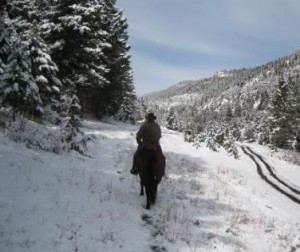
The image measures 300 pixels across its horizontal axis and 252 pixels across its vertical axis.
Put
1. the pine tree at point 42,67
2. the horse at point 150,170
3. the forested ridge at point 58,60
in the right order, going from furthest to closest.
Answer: the pine tree at point 42,67 < the forested ridge at point 58,60 < the horse at point 150,170

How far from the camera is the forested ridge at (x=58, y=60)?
15.1 metres

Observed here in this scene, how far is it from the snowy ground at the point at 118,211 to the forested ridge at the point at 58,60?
92.4 inches

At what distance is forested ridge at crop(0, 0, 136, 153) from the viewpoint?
49.4 ft

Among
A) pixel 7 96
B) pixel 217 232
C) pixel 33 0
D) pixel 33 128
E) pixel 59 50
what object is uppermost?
pixel 33 0

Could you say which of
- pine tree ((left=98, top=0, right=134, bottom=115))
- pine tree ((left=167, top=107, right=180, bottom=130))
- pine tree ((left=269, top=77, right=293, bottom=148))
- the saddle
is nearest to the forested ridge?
pine tree ((left=98, top=0, right=134, bottom=115))

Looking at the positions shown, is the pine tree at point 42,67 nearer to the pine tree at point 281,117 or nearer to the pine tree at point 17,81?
the pine tree at point 17,81

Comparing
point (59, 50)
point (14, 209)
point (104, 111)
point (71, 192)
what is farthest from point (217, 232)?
point (104, 111)

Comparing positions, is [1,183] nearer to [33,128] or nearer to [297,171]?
[33,128]

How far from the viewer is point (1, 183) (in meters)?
9.86

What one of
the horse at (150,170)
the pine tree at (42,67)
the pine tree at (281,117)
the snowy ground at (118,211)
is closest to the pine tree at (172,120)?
the pine tree at (281,117)

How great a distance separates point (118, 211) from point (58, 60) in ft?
65.6

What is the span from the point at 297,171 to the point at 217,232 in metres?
20.9

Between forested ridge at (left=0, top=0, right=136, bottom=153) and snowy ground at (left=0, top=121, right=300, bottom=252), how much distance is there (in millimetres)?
2346

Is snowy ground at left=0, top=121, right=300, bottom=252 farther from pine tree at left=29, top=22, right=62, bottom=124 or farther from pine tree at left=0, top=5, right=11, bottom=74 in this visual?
pine tree at left=29, top=22, right=62, bottom=124
